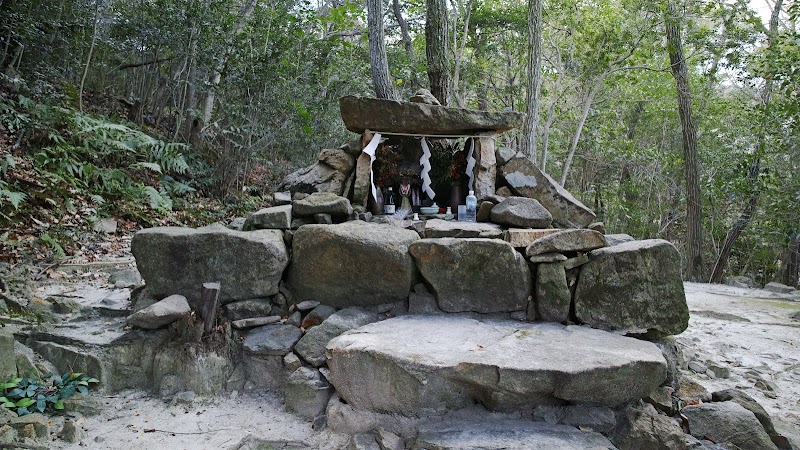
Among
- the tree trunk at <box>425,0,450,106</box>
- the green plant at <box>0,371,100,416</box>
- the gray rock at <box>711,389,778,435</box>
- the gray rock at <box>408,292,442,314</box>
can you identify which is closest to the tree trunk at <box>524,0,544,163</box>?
the tree trunk at <box>425,0,450,106</box>

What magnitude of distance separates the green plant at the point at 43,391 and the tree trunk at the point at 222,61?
565cm

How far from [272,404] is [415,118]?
2.90 m

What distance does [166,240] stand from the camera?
3949mm

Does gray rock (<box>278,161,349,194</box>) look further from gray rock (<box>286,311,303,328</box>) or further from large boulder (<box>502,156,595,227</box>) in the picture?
large boulder (<box>502,156,595,227</box>)

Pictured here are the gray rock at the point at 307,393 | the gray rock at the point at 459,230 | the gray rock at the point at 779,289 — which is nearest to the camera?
the gray rock at the point at 307,393

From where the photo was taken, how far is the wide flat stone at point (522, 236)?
4.08 m

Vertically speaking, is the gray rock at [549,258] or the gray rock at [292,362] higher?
the gray rock at [549,258]

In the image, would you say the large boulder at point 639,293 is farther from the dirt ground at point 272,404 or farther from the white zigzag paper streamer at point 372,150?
the white zigzag paper streamer at point 372,150

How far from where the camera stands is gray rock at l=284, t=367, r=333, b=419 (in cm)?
350

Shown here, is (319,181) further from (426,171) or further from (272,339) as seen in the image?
(272,339)

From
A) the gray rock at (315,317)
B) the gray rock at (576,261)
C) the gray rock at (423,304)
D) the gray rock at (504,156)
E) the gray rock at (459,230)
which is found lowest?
the gray rock at (315,317)

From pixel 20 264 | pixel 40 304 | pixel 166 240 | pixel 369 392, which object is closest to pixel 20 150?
pixel 20 264

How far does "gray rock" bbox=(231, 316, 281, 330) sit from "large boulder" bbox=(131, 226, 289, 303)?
0.20 metres

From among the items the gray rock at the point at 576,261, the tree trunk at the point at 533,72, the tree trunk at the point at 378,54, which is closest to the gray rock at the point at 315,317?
the gray rock at the point at 576,261
